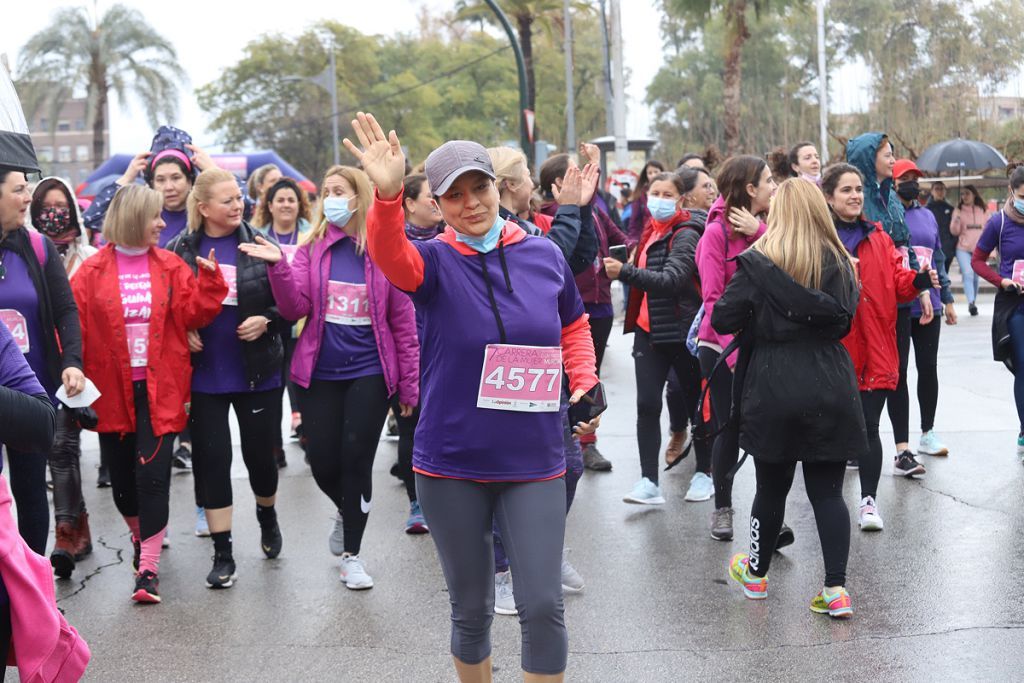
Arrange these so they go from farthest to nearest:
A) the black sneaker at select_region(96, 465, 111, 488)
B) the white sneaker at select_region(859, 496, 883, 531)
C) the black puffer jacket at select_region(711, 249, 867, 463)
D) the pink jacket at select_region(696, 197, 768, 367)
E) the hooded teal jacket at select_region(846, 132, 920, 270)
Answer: the black sneaker at select_region(96, 465, 111, 488) → the hooded teal jacket at select_region(846, 132, 920, 270) → the white sneaker at select_region(859, 496, 883, 531) → the pink jacket at select_region(696, 197, 768, 367) → the black puffer jacket at select_region(711, 249, 867, 463)

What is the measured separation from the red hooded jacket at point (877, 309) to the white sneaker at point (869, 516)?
1.96 ft

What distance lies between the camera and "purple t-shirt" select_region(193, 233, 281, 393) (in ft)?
19.9

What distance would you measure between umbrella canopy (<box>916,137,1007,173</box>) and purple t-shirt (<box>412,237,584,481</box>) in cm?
Answer: 1749

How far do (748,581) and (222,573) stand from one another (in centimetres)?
249

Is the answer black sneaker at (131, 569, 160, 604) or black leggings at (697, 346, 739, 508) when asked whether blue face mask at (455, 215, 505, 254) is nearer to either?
black leggings at (697, 346, 739, 508)

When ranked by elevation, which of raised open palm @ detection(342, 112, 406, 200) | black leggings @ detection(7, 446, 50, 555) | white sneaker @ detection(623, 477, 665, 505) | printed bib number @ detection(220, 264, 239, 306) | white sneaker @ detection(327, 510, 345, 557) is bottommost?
white sneaker @ detection(623, 477, 665, 505)

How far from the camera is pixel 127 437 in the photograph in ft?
19.7

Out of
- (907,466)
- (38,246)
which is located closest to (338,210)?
(38,246)

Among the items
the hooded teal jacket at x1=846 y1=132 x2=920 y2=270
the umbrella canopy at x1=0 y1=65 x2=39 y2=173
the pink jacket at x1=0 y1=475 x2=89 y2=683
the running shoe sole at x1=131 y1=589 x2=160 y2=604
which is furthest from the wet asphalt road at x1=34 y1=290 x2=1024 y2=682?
the umbrella canopy at x1=0 y1=65 x2=39 y2=173

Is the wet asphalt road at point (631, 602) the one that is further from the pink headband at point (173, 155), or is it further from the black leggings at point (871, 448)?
the pink headband at point (173, 155)

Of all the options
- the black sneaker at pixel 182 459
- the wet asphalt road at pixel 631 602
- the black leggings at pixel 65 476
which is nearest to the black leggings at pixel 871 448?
the wet asphalt road at pixel 631 602

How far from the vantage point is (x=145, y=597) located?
584 cm

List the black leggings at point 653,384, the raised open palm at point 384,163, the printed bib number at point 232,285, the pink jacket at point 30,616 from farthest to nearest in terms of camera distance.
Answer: the black leggings at point 653,384 < the printed bib number at point 232,285 < the raised open palm at point 384,163 < the pink jacket at point 30,616

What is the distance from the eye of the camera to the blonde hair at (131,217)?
5895 mm
